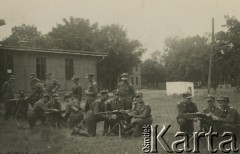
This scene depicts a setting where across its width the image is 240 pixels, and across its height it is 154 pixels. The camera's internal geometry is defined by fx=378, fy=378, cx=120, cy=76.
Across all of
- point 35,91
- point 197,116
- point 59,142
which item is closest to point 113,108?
point 59,142

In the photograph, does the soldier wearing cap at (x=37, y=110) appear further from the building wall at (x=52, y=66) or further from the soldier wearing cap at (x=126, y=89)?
the building wall at (x=52, y=66)

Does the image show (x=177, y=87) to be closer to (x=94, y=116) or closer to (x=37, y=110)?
(x=37, y=110)

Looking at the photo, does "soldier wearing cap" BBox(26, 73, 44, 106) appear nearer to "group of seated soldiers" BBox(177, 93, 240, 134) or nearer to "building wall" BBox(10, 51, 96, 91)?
"building wall" BBox(10, 51, 96, 91)

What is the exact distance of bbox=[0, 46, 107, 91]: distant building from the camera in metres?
11.8

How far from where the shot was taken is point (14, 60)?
1210 cm

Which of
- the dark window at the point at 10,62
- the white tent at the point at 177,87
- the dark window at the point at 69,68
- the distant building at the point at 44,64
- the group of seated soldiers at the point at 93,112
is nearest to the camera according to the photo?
the group of seated soldiers at the point at 93,112

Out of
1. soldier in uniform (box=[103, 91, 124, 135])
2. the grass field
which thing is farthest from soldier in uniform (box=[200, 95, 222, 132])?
soldier in uniform (box=[103, 91, 124, 135])

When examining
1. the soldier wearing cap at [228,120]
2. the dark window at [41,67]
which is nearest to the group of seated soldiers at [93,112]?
the soldier wearing cap at [228,120]

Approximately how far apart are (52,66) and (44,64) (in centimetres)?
55

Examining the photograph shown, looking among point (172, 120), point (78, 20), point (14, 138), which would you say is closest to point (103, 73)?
point (78, 20)

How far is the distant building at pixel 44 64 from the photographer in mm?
11758

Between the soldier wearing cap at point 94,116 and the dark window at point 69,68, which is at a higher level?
the dark window at point 69,68

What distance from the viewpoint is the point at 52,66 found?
1463cm

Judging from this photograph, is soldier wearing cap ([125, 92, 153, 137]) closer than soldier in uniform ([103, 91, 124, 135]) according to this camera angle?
Yes
